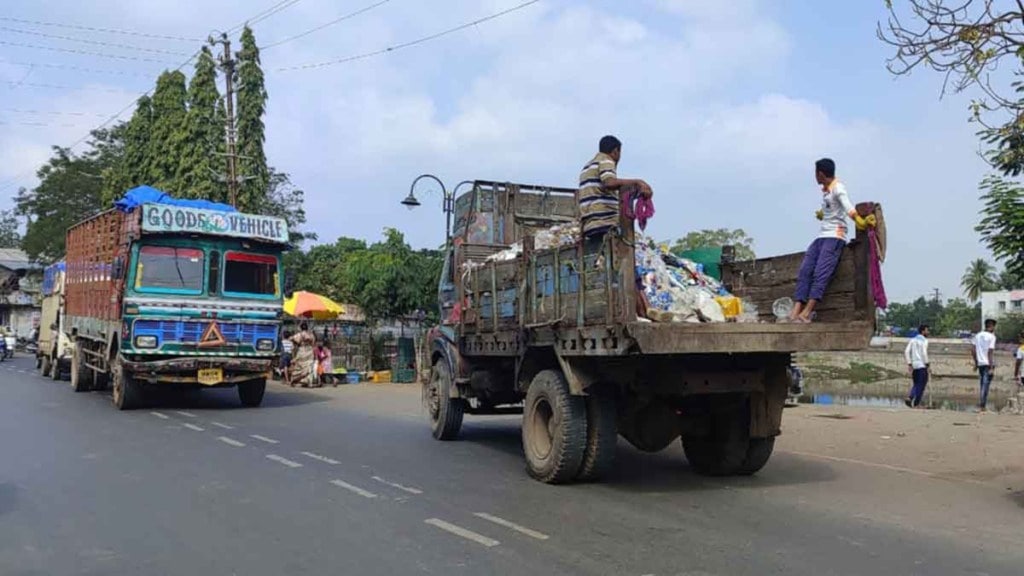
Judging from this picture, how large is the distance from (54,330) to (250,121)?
15.4 metres

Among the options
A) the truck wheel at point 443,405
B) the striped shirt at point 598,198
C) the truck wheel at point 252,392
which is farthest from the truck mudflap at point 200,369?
the striped shirt at point 598,198

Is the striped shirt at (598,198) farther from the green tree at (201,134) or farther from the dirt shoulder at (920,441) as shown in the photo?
the green tree at (201,134)

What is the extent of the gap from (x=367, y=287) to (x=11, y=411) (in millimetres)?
10234

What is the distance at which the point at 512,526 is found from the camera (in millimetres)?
6004

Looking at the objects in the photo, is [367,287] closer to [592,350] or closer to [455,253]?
[455,253]

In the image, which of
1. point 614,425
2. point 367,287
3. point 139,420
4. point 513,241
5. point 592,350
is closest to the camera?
point 592,350

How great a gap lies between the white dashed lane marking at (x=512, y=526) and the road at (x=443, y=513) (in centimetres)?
1

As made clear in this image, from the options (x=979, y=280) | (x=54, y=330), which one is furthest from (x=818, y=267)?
(x=979, y=280)

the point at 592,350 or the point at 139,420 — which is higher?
the point at 592,350

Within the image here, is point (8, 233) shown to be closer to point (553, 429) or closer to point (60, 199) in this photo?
point (60, 199)

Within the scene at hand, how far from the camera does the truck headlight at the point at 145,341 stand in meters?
13.1

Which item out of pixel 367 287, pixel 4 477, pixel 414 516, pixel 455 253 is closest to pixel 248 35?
pixel 367 287

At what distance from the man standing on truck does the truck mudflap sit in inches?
373

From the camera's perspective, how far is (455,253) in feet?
35.0
